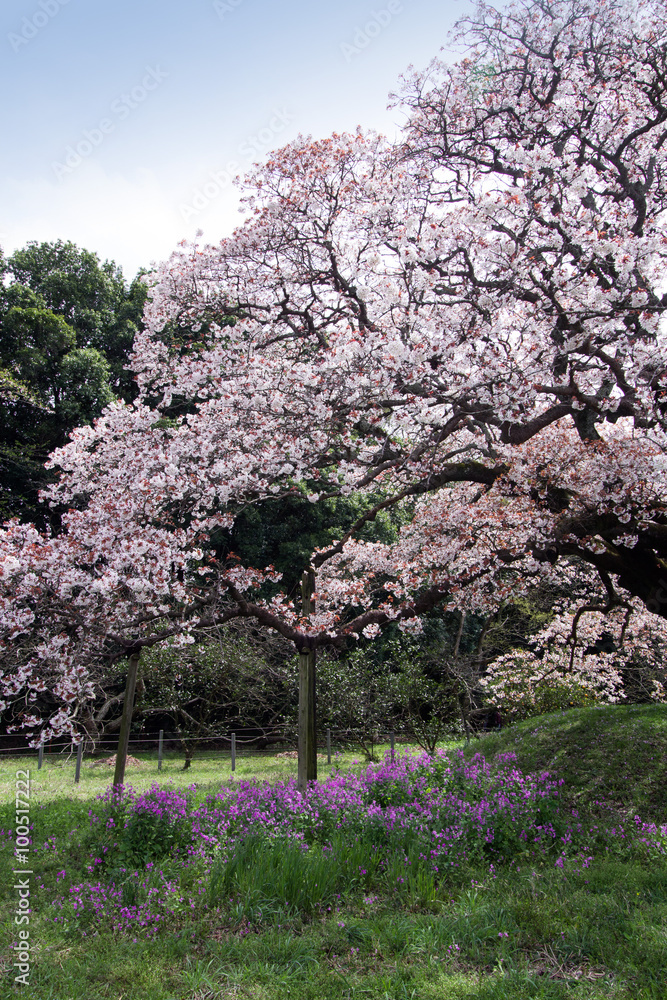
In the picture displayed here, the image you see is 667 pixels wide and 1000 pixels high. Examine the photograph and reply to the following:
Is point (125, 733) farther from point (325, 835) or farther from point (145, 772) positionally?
point (145, 772)

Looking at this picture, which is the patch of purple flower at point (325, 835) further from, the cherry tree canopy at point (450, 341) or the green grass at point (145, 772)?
the green grass at point (145, 772)

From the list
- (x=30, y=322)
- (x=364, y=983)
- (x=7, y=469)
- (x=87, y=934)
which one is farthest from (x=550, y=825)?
(x=30, y=322)

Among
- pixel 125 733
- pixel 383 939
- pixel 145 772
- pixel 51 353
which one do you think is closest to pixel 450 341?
pixel 383 939

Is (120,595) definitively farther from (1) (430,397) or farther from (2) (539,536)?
(2) (539,536)

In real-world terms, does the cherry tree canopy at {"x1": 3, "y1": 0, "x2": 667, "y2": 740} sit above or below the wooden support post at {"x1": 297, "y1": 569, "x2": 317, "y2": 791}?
above

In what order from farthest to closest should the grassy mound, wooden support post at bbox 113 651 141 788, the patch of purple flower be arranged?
wooden support post at bbox 113 651 141 788 → the grassy mound → the patch of purple flower

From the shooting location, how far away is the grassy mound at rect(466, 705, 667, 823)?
19.6ft

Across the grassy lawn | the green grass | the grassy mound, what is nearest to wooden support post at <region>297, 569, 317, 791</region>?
the grassy lawn

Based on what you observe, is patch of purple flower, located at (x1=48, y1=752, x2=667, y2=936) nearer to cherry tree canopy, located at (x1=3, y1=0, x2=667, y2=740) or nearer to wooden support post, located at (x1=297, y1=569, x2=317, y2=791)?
wooden support post, located at (x1=297, y1=569, x2=317, y2=791)

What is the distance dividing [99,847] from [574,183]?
8410mm

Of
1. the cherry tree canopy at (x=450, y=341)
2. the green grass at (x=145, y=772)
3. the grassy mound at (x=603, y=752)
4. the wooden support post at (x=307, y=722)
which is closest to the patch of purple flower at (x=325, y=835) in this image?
the grassy mound at (x=603, y=752)

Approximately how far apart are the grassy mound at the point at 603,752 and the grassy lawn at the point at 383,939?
1292 millimetres

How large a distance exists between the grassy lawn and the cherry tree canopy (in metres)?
2.74

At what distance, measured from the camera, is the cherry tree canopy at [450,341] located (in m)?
6.60
